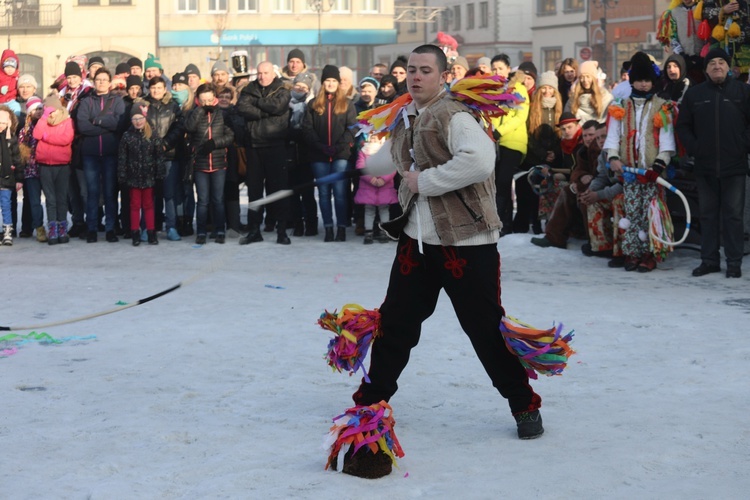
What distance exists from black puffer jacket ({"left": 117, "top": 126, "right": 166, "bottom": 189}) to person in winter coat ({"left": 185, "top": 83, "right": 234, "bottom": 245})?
38 cm

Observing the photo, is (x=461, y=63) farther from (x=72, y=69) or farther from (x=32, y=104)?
(x=32, y=104)

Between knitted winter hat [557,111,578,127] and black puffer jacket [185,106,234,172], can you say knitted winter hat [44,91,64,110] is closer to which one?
black puffer jacket [185,106,234,172]

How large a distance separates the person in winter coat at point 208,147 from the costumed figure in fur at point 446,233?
720 cm

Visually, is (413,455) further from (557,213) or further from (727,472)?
(557,213)

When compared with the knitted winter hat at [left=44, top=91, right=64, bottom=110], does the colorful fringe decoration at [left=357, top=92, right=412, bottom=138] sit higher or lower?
lower

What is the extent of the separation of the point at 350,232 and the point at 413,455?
27.7 ft

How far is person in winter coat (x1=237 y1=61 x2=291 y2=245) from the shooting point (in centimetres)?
1215

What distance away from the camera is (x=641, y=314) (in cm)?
833

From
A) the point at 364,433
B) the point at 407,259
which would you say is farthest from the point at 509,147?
the point at 364,433

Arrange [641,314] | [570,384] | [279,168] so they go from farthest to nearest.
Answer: [279,168], [641,314], [570,384]

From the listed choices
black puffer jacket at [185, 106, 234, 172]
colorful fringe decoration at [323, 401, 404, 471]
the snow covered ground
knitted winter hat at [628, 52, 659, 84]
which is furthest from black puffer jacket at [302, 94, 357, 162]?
colorful fringe decoration at [323, 401, 404, 471]

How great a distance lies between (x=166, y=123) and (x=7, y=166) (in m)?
1.78

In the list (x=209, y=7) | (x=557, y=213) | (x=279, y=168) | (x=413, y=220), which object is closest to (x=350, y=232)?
(x=279, y=168)

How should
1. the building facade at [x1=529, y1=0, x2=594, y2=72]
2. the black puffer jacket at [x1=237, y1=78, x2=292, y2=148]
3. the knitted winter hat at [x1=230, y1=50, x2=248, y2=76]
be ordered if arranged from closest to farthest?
the black puffer jacket at [x1=237, y1=78, x2=292, y2=148], the knitted winter hat at [x1=230, y1=50, x2=248, y2=76], the building facade at [x1=529, y1=0, x2=594, y2=72]
